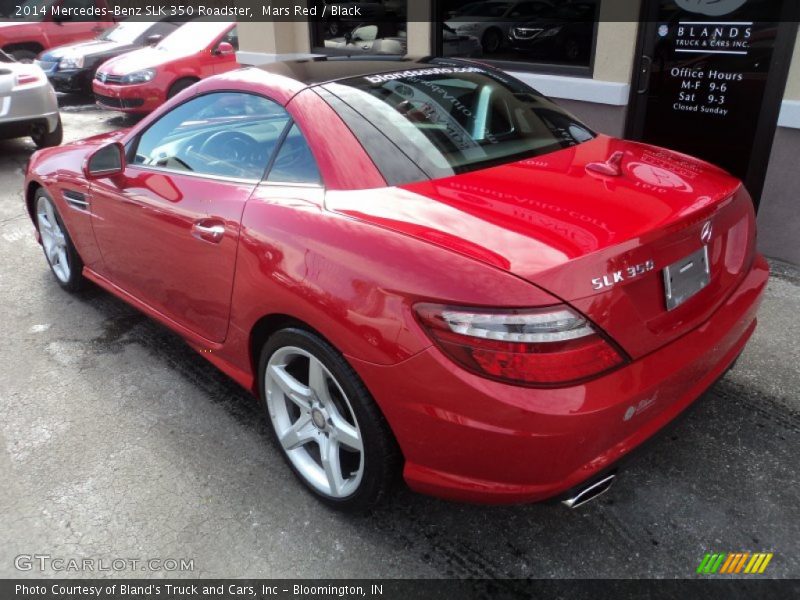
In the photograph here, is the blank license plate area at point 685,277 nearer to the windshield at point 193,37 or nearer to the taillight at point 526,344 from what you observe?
the taillight at point 526,344

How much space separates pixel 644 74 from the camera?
4.99m

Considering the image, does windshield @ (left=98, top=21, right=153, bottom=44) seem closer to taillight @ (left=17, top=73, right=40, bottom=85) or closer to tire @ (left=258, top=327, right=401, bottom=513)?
taillight @ (left=17, top=73, right=40, bottom=85)

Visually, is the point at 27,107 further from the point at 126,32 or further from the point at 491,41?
the point at 491,41

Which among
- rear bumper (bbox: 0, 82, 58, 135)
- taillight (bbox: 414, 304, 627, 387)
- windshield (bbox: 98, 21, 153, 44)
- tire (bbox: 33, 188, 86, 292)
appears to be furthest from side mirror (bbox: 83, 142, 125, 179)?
windshield (bbox: 98, 21, 153, 44)

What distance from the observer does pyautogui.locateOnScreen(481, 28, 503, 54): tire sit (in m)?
6.44

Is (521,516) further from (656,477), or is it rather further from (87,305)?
(87,305)

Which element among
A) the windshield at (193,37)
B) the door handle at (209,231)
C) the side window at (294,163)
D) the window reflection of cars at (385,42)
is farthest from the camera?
the windshield at (193,37)

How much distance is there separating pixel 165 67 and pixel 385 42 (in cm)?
367

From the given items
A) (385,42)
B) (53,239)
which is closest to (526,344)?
(53,239)

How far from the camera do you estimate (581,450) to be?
179cm

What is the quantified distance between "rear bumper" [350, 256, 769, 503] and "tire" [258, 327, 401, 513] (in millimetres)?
95

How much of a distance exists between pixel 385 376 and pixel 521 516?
884mm

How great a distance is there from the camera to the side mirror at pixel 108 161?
3.19 meters

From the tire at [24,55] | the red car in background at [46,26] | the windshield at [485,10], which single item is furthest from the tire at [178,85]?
the tire at [24,55]
